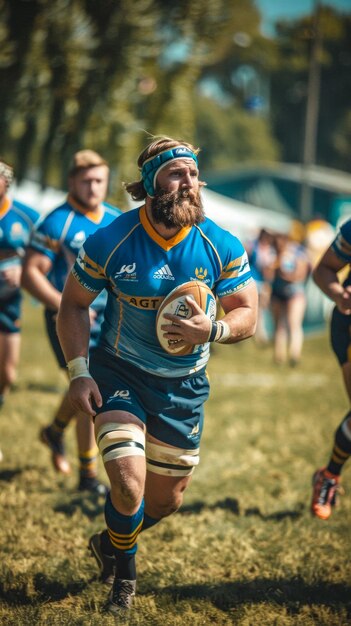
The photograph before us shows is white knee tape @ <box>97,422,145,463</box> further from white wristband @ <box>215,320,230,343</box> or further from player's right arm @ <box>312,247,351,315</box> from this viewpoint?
player's right arm @ <box>312,247,351,315</box>

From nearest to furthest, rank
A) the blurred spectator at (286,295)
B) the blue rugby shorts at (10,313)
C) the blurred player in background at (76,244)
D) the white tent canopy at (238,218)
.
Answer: the blurred player in background at (76,244) → the blue rugby shorts at (10,313) → the blurred spectator at (286,295) → the white tent canopy at (238,218)

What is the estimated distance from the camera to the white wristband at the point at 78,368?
408cm

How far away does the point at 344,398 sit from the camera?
11.1 meters

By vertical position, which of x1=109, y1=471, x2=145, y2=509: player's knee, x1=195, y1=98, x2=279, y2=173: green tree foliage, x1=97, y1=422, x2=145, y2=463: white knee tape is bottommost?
x1=195, y1=98, x2=279, y2=173: green tree foliage

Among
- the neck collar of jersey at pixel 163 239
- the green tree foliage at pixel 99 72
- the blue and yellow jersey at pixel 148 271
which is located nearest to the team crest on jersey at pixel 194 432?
the blue and yellow jersey at pixel 148 271

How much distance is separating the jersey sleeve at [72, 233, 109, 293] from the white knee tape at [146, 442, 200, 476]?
930 mm

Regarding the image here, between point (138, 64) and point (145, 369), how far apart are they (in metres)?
10.5

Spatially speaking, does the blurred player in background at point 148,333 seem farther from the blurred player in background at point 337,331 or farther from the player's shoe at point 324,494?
the player's shoe at point 324,494

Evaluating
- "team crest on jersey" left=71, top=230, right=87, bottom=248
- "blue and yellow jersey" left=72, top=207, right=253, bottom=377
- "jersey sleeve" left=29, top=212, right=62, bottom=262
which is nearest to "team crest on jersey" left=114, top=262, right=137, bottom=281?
"blue and yellow jersey" left=72, top=207, right=253, bottom=377

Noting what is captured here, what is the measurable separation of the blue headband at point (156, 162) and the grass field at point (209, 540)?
2269 mm

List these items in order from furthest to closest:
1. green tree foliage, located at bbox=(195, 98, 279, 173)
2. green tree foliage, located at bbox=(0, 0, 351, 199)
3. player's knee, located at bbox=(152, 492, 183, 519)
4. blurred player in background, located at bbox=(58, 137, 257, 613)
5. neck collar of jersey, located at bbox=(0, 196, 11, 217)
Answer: green tree foliage, located at bbox=(195, 98, 279, 173) → green tree foliage, located at bbox=(0, 0, 351, 199) → neck collar of jersey, located at bbox=(0, 196, 11, 217) → player's knee, located at bbox=(152, 492, 183, 519) → blurred player in background, located at bbox=(58, 137, 257, 613)

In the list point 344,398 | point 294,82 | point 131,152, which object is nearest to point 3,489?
point 344,398

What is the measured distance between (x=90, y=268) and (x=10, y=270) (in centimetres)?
292

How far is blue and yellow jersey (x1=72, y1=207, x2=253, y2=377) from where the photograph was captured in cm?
406
